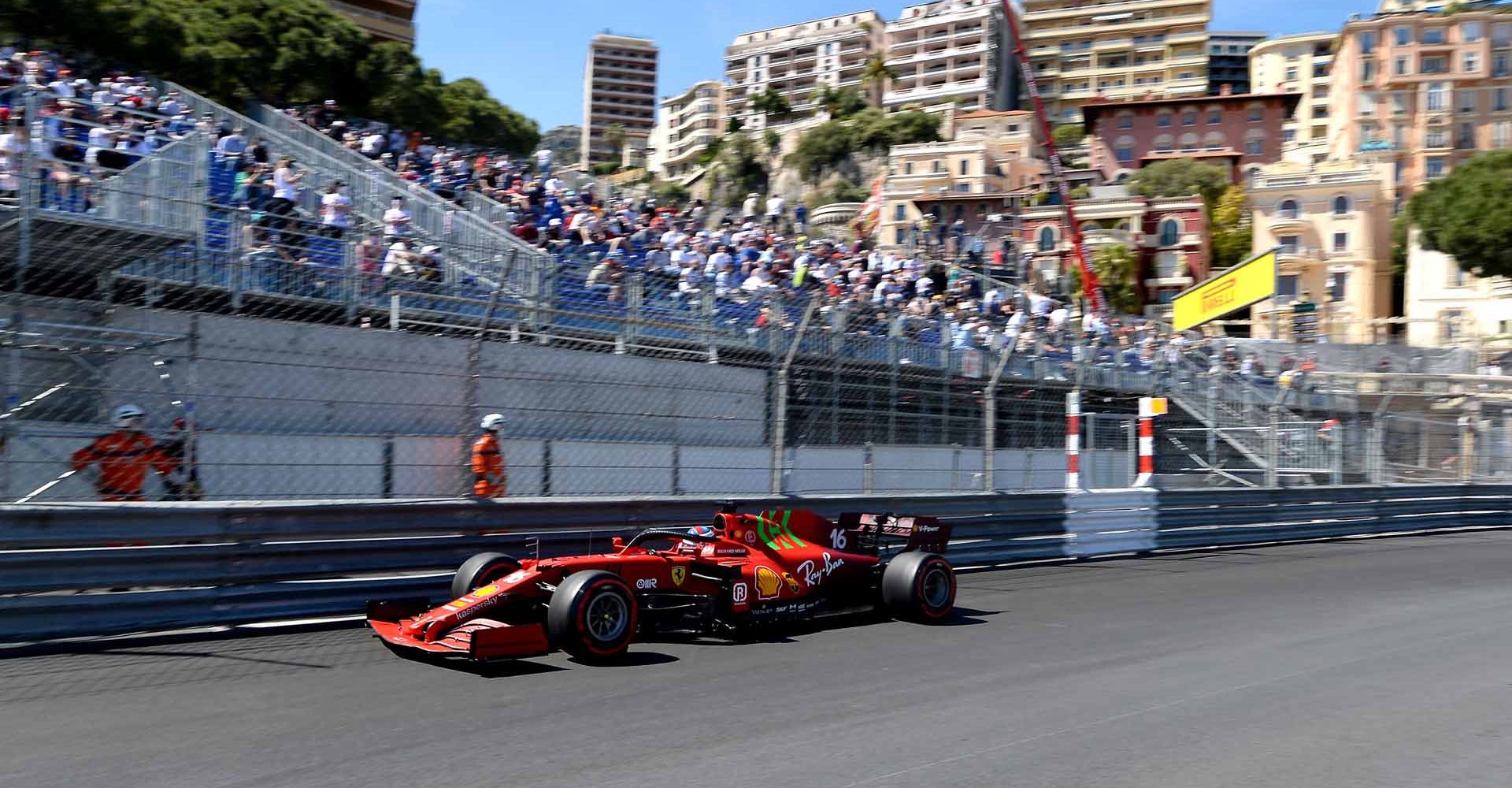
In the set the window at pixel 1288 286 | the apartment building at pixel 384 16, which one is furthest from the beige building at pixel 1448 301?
the apartment building at pixel 384 16

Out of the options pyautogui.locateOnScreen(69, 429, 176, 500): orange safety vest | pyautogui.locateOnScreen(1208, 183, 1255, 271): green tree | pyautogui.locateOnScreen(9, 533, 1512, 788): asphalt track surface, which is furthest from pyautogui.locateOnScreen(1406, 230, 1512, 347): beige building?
pyautogui.locateOnScreen(69, 429, 176, 500): orange safety vest

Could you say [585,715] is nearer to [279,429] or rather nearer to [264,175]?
[279,429]

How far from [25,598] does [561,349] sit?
5483 millimetres

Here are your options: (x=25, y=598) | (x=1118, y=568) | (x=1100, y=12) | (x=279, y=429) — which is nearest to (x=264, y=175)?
(x=279, y=429)

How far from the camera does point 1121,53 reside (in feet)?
380

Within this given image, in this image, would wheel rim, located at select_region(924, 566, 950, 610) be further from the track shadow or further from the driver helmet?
the track shadow

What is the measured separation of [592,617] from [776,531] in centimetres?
183

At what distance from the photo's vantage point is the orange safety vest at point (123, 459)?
754cm

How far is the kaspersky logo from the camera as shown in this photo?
8.20m

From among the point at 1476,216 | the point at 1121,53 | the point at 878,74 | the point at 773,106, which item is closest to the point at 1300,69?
the point at 1121,53

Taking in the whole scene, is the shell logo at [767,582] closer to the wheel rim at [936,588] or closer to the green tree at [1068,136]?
the wheel rim at [936,588]

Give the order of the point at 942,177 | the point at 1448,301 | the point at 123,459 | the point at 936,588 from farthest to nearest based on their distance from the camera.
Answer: the point at 942,177 → the point at 1448,301 → the point at 936,588 → the point at 123,459

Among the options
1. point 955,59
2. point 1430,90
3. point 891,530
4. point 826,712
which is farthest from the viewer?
point 955,59

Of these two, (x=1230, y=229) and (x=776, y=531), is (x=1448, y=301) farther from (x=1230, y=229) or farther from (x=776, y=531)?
(x=776, y=531)
